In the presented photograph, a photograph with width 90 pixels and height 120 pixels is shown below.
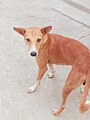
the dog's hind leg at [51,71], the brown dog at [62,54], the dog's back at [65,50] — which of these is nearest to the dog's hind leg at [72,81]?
the brown dog at [62,54]

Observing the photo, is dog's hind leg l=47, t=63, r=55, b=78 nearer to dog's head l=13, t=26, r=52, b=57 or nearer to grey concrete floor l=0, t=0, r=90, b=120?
grey concrete floor l=0, t=0, r=90, b=120

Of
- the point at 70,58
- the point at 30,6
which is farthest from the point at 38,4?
the point at 70,58

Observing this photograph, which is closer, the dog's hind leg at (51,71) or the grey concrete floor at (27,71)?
the grey concrete floor at (27,71)

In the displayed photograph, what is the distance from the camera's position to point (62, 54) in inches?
119

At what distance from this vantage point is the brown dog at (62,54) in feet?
8.75

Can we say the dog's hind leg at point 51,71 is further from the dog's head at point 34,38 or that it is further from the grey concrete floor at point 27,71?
the dog's head at point 34,38

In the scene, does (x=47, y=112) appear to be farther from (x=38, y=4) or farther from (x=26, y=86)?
(x=38, y=4)

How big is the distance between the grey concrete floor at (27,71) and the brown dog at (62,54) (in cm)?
14

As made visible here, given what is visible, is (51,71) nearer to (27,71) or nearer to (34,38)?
(27,71)

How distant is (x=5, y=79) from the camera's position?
347 cm

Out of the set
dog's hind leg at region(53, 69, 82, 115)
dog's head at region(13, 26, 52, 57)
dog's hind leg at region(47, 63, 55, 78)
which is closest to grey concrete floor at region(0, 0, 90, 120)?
dog's hind leg at region(47, 63, 55, 78)

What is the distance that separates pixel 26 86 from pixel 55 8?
5.96 ft

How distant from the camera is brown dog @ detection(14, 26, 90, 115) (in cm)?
267

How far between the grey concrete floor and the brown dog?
0.45ft
